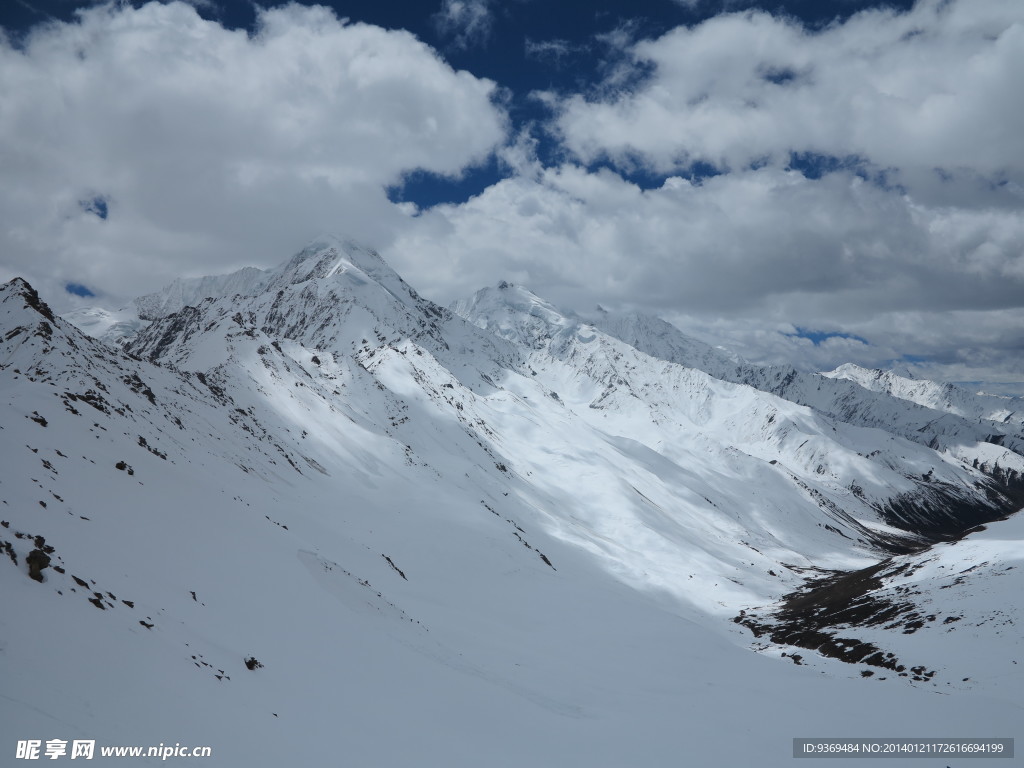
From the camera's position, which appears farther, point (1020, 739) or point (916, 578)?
point (916, 578)

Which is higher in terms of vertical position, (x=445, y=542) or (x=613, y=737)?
(x=445, y=542)

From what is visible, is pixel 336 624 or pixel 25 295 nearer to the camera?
pixel 336 624

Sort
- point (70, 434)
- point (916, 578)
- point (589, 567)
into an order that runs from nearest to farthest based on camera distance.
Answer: point (70, 434), point (916, 578), point (589, 567)

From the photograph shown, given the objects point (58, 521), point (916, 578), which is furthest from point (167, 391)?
point (916, 578)

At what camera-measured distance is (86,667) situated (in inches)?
479

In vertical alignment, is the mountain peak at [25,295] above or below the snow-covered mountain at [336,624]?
above

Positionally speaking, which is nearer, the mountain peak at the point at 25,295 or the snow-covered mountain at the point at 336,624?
the snow-covered mountain at the point at 336,624

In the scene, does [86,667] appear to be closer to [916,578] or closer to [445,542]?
[445,542]

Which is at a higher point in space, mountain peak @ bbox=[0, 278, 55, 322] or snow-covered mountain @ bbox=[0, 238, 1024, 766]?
mountain peak @ bbox=[0, 278, 55, 322]

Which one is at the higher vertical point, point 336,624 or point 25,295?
point 25,295

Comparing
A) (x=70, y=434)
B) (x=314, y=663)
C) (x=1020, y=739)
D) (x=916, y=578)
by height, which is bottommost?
(x=314, y=663)

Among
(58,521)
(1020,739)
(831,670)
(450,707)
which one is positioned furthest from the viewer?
(831,670)

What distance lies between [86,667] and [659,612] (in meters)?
62.4

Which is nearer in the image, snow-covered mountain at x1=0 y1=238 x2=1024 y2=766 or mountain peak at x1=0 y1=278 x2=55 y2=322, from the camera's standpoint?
snow-covered mountain at x1=0 y1=238 x2=1024 y2=766
